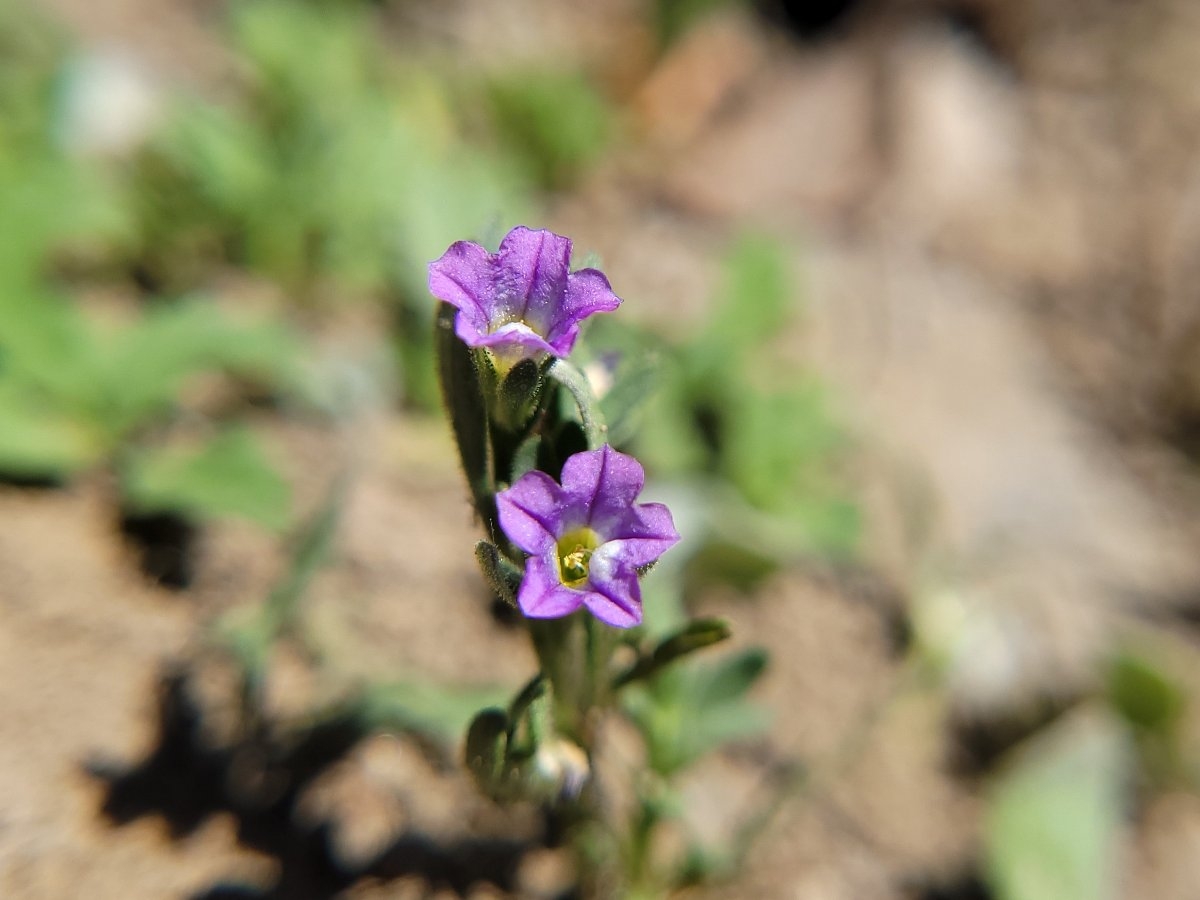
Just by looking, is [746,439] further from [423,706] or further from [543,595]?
[543,595]

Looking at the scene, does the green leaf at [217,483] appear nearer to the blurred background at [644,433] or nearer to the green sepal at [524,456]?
the blurred background at [644,433]

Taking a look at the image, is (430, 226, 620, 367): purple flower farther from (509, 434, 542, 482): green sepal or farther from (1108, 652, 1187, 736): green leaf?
(1108, 652, 1187, 736): green leaf

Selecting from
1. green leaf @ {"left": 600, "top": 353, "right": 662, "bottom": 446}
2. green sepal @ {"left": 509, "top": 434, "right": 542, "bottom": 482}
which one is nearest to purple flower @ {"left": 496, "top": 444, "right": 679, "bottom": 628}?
green sepal @ {"left": 509, "top": 434, "right": 542, "bottom": 482}

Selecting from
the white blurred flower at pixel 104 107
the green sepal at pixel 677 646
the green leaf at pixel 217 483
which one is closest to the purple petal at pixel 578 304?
the green sepal at pixel 677 646

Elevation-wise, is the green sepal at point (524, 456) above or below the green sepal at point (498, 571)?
above

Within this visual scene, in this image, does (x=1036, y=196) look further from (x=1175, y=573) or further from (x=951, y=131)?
(x=1175, y=573)

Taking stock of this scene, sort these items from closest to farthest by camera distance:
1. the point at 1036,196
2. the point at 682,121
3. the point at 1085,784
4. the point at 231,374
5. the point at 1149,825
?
the point at 1085,784 → the point at 1149,825 → the point at 231,374 → the point at 1036,196 → the point at 682,121

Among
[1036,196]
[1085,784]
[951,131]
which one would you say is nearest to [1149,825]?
[1085,784]
